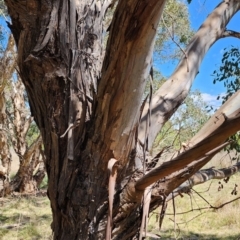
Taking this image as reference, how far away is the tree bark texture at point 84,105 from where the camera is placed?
53.2 inches

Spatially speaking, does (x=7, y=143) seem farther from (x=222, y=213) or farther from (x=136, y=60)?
(x=136, y=60)

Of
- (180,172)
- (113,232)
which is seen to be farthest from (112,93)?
(113,232)

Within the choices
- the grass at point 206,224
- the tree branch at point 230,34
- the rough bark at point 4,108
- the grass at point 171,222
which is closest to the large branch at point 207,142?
the tree branch at point 230,34

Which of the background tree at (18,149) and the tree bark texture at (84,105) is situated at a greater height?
the background tree at (18,149)

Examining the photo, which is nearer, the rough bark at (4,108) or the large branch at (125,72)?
the large branch at (125,72)

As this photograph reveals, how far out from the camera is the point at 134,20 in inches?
45.8

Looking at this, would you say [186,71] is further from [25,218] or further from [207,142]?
[25,218]

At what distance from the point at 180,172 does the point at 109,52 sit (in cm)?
51

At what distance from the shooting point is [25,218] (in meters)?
6.11

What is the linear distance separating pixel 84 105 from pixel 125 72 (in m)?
0.30

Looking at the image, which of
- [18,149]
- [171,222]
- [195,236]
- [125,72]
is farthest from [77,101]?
[18,149]

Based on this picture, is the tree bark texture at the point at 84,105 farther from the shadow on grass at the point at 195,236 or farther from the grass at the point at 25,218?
the shadow on grass at the point at 195,236

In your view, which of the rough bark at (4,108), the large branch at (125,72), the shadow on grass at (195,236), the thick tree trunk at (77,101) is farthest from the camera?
the rough bark at (4,108)

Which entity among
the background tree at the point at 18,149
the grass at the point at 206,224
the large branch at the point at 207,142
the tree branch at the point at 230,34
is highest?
the background tree at the point at 18,149
